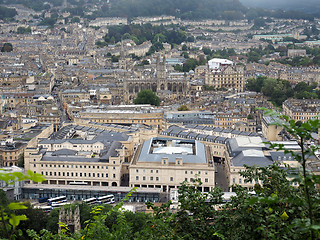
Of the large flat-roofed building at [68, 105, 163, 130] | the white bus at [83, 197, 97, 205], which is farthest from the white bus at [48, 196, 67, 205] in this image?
the large flat-roofed building at [68, 105, 163, 130]

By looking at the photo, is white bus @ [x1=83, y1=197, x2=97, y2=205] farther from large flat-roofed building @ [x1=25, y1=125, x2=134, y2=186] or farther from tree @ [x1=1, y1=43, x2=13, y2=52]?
tree @ [x1=1, y1=43, x2=13, y2=52]

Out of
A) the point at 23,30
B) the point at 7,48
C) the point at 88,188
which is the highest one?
the point at 23,30

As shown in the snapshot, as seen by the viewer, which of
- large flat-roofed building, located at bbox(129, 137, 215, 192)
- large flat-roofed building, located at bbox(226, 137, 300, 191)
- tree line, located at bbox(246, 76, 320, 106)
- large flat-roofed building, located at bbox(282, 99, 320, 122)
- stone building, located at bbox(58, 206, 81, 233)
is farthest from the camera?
tree line, located at bbox(246, 76, 320, 106)

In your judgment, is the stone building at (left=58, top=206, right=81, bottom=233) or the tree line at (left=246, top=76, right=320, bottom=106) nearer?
the stone building at (left=58, top=206, right=81, bottom=233)

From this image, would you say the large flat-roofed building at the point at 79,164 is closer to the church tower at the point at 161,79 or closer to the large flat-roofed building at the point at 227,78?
the church tower at the point at 161,79

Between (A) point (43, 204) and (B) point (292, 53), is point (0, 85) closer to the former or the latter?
(A) point (43, 204)

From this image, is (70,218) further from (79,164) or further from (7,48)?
(7,48)

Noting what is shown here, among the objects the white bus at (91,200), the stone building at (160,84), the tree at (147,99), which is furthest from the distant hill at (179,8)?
the white bus at (91,200)

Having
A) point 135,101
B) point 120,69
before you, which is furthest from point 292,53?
point 135,101

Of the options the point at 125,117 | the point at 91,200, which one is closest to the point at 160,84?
the point at 125,117
